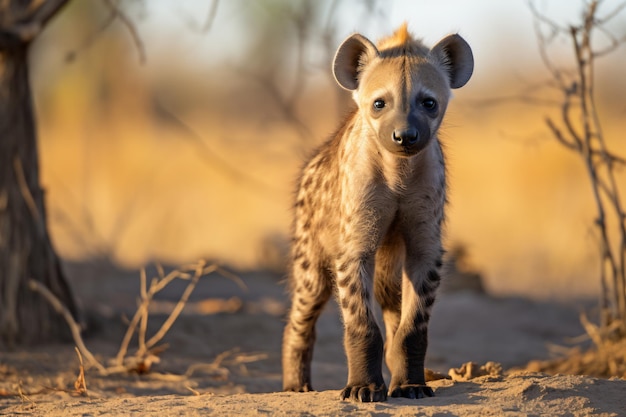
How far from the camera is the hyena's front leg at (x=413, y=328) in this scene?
438 centimetres

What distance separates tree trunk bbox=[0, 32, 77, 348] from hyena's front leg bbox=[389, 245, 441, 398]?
8.74 feet

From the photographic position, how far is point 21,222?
6.27 m

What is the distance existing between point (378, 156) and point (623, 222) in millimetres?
2135

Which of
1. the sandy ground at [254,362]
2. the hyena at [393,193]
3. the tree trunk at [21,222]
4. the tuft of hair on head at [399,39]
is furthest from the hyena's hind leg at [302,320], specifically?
the tree trunk at [21,222]

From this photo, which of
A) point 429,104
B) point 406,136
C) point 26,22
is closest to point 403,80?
point 429,104

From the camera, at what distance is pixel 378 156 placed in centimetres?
445

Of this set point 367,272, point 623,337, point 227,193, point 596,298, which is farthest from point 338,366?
point 227,193

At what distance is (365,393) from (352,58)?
57.6 inches

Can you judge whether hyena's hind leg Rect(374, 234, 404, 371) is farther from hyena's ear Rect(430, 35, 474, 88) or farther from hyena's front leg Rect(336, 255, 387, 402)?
hyena's ear Rect(430, 35, 474, 88)

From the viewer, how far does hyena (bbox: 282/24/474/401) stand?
428 cm

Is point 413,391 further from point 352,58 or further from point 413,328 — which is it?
point 352,58

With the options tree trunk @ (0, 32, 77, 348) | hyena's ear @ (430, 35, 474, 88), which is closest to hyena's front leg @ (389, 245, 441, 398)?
hyena's ear @ (430, 35, 474, 88)

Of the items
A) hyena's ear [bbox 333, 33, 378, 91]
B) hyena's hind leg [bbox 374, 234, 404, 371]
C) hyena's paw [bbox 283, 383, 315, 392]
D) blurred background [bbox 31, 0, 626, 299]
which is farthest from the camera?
blurred background [bbox 31, 0, 626, 299]

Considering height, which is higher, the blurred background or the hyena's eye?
the blurred background
